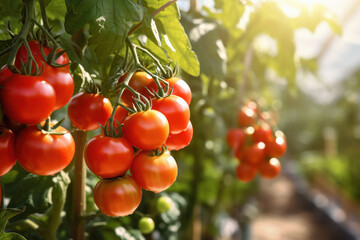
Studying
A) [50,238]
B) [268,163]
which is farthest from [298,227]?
[50,238]

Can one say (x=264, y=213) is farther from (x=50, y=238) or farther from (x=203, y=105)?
(x=50, y=238)

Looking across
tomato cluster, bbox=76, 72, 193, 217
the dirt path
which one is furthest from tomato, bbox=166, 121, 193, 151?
the dirt path

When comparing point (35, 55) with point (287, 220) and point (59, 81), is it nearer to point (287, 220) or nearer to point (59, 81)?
point (59, 81)

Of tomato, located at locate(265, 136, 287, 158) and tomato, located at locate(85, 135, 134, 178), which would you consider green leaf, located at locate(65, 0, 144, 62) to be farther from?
tomato, located at locate(265, 136, 287, 158)

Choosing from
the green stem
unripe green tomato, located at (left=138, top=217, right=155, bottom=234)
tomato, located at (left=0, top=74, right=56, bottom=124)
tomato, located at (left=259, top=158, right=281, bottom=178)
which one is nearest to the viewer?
tomato, located at (left=0, top=74, right=56, bottom=124)

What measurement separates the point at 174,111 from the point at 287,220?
14.0 feet

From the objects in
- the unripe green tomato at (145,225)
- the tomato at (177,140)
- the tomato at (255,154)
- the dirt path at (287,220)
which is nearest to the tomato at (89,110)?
the tomato at (177,140)

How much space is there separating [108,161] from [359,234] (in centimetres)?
360

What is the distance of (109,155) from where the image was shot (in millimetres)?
469

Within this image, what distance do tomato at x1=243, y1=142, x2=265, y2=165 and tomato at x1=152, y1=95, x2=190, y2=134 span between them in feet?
2.12

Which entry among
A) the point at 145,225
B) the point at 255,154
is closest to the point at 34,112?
the point at 145,225

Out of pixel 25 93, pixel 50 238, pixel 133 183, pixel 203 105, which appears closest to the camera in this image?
pixel 25 93

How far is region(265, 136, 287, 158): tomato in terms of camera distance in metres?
1.11

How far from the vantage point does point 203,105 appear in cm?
106
